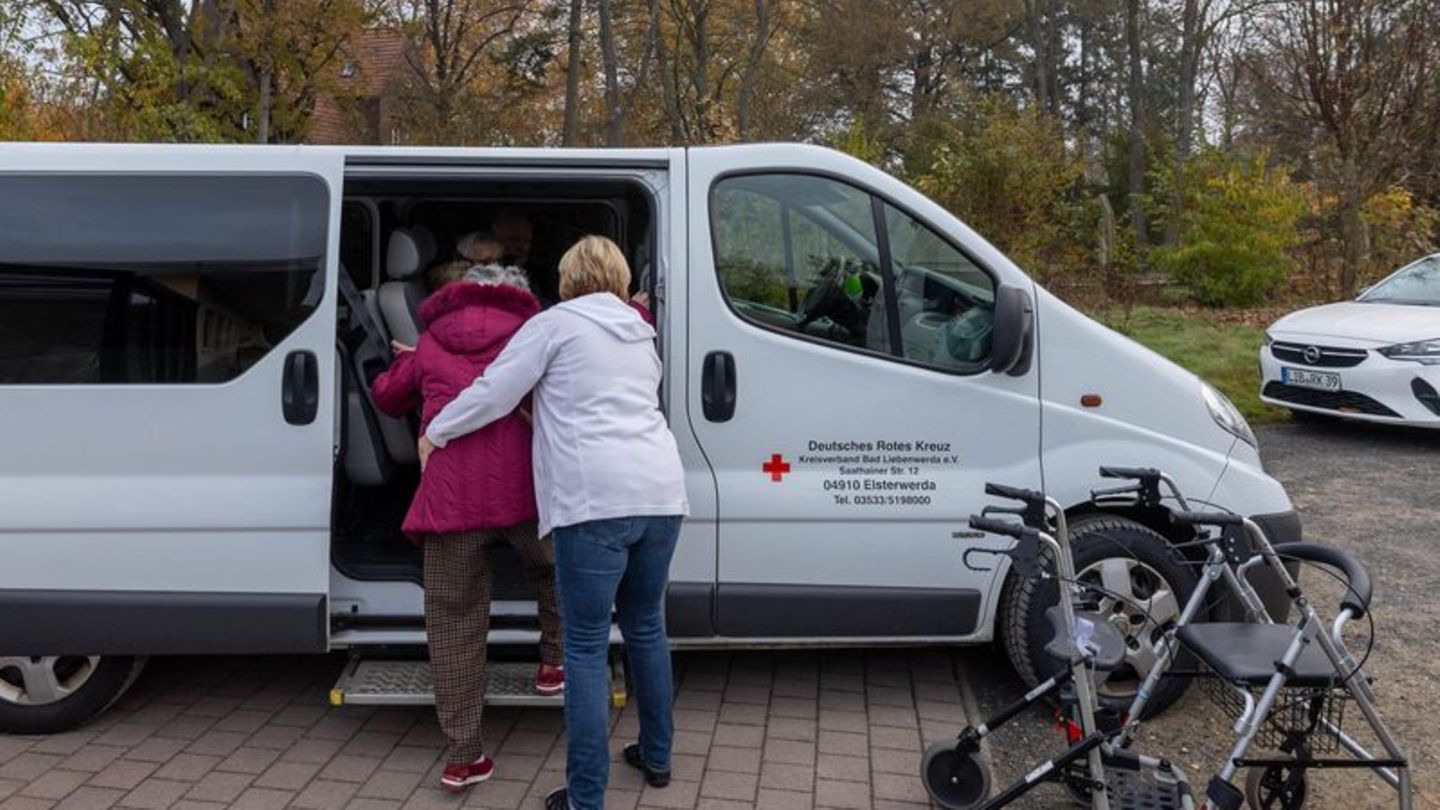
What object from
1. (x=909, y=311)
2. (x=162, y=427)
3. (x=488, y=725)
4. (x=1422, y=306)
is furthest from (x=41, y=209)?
(x=1422, y=306)

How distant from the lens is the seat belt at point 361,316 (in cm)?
436

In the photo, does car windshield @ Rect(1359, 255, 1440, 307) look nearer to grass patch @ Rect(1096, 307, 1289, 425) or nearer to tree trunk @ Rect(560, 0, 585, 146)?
grass patch @ Rect(1096, 307, 1289, 425)

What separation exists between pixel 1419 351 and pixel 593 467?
26.2ft

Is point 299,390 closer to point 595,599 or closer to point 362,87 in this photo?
point 595,599

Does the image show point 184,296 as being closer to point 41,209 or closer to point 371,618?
point 41,209

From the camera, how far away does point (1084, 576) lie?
165 inches

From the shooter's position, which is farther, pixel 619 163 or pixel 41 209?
pixel 619 163

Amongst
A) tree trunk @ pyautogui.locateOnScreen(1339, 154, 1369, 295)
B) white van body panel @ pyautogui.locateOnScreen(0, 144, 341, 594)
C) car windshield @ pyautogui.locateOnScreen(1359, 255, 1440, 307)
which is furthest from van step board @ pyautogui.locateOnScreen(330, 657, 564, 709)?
tree trunk @ pyautogui.locateOnScreen(1339, 154, 1369, 295)

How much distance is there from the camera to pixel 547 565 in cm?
399

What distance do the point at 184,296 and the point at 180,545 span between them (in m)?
0.87

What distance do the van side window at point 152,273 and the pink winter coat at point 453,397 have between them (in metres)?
0.46

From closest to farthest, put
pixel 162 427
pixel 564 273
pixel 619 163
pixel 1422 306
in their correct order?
pixel 564 273, pixel 162 427, pixel 619 163, pixel 1422 306

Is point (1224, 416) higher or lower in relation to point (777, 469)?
higher

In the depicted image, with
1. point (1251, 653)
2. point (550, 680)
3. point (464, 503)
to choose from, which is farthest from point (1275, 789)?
point (464, 503)
